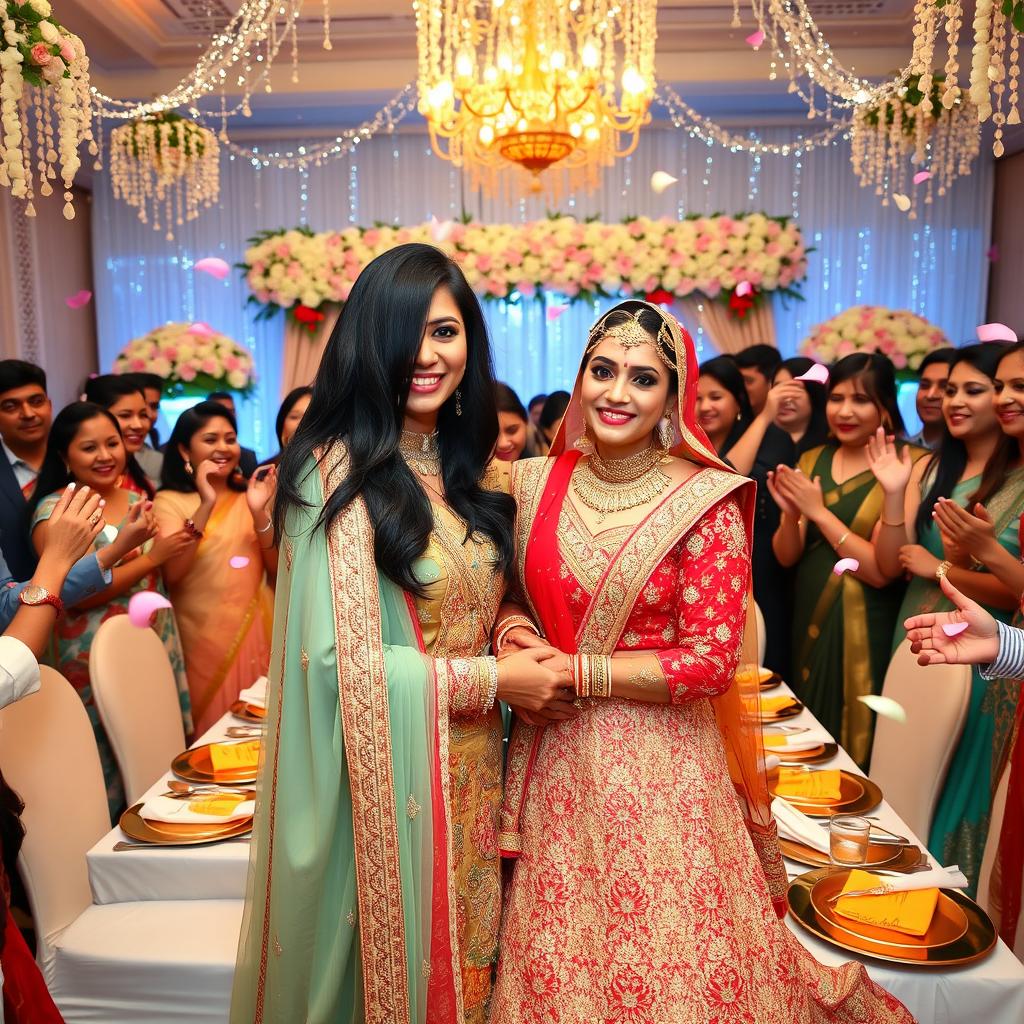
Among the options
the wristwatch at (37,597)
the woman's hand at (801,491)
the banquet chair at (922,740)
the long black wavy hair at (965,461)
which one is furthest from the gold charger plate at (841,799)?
the wristwatch at (37,597)

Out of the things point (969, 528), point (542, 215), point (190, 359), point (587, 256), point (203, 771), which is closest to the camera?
point (203, 771)

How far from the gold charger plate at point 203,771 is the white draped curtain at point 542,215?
18.2ft

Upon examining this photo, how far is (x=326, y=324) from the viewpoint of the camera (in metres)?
7.37

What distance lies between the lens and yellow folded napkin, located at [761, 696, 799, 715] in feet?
8.67

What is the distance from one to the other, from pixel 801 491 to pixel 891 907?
73.4 inches

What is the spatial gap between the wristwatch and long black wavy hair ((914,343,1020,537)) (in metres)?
2.49

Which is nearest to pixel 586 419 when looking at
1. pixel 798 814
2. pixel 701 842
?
pixel 701 842

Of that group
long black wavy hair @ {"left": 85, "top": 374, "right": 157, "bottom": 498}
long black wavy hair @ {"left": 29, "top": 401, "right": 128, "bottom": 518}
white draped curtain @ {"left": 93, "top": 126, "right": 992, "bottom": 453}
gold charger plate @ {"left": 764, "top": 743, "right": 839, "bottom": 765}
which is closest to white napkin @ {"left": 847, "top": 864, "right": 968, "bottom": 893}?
gold charger plate @ {"left": 764, "top": 743, "right": 839, "bottom": 765}

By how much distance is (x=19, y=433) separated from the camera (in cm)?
338

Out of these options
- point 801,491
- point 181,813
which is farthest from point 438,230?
point 181,813

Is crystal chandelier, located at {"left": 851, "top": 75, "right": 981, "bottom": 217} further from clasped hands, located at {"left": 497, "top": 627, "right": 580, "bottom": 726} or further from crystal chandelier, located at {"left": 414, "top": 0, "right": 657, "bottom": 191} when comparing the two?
clasped hands, located at {"left": 497, "top": 627, "right": 580, "bottom": 726}

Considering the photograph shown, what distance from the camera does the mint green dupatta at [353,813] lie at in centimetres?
144

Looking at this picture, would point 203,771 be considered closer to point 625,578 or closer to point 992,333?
point 625,578

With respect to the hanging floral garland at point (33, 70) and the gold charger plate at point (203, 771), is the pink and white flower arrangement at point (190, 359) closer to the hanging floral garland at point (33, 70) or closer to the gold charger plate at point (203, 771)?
the hanging floral garland at point (33, 70)
